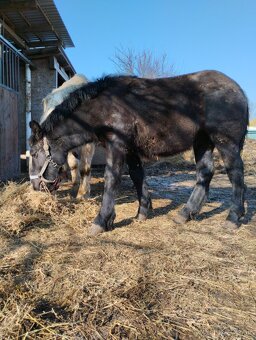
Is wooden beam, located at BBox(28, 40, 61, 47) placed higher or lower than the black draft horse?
higher

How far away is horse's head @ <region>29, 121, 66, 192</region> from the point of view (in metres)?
4.45

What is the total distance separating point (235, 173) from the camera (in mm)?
4395

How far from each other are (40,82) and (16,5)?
140 inches

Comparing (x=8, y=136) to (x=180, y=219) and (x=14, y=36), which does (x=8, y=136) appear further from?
(x=180, y=219)

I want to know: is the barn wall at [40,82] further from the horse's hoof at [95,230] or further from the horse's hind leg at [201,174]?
the horse's hoof at [95,230]

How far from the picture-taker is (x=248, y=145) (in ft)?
60.5

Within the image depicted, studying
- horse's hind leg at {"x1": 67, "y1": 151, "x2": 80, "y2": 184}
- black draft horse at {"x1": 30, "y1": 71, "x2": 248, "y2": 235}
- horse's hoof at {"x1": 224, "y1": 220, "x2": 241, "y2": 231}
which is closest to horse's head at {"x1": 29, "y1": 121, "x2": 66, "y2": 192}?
black draft horse at {"x1": 30, "y1": 71, "x2": 248, "y2": 235}

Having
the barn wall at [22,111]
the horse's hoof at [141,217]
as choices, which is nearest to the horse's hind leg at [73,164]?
the horse's hoof at [141,217]

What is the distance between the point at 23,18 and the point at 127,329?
1010cm

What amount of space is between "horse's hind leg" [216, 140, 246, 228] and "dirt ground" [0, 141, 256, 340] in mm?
174

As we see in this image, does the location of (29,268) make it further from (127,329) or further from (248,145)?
(248,145)

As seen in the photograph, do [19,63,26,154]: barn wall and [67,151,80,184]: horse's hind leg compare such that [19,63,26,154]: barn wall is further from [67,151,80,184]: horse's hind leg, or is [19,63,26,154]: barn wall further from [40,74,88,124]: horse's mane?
[67,151,80,184]: horse's hind leg

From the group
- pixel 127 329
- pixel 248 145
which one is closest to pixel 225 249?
pixel 127 329

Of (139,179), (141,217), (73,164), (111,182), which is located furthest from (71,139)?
(73,164)
